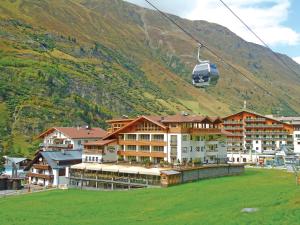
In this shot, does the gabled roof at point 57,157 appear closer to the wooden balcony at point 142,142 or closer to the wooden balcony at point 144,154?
the wooden balcony at point 144,154

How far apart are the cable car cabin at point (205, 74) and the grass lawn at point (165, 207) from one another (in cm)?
990

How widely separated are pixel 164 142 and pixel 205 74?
47172 mm

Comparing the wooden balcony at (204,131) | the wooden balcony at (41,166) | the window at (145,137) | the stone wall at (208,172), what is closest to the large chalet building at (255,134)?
the wooden balcony at (204,131)

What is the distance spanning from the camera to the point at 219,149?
87.6 meters

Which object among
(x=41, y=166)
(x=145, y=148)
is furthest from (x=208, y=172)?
(x=41, y=166)

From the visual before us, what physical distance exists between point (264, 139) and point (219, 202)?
93566mm

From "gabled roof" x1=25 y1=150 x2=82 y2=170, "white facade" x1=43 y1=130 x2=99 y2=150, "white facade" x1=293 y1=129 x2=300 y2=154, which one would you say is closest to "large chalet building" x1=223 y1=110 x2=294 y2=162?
"white facade" x1=293 y1=129 x2=300 y2=154

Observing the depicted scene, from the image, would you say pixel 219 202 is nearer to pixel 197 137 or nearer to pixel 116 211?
pixel 116 211

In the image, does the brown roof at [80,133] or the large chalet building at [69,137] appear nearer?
the large chalet building at [69,137]

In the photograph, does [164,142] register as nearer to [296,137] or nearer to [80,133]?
[80,133]

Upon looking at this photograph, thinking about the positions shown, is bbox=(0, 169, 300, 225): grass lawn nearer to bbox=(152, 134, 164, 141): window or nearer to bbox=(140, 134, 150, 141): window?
bbox=(152, 134, 164, 141): window

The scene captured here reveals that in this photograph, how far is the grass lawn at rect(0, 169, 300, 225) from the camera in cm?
3306

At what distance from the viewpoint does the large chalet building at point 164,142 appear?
255 feet

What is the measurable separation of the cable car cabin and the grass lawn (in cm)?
990
